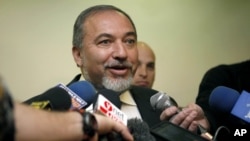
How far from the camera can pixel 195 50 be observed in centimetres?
302

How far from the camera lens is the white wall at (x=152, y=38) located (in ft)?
8.61

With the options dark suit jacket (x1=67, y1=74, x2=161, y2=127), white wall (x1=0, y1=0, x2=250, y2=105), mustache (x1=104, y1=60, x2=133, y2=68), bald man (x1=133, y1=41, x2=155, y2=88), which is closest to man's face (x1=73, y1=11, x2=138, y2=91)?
mustache (x1=104, y1=60, x2=133, y2=68)

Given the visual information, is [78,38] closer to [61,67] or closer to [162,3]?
[61,67]

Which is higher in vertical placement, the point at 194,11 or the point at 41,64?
the point at 194,11

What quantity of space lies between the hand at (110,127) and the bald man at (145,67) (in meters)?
1.61

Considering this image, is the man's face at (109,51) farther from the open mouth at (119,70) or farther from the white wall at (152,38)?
the white wall at (152,38)

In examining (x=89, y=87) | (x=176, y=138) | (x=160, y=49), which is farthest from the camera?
(x=160, y=49)

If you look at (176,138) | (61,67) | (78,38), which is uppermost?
(78,38)

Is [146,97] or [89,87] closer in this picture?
[89,87]

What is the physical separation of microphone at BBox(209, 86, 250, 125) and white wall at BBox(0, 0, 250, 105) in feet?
5.19

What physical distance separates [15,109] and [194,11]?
2619 mm

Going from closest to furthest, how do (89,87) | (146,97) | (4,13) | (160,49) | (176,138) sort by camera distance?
(176,138) < (89,87) < (146,97) < (4,13) < (160,49)

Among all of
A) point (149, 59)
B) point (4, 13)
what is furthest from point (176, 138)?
point (4, 13)

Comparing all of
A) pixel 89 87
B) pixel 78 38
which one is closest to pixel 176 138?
pixel 89 87
